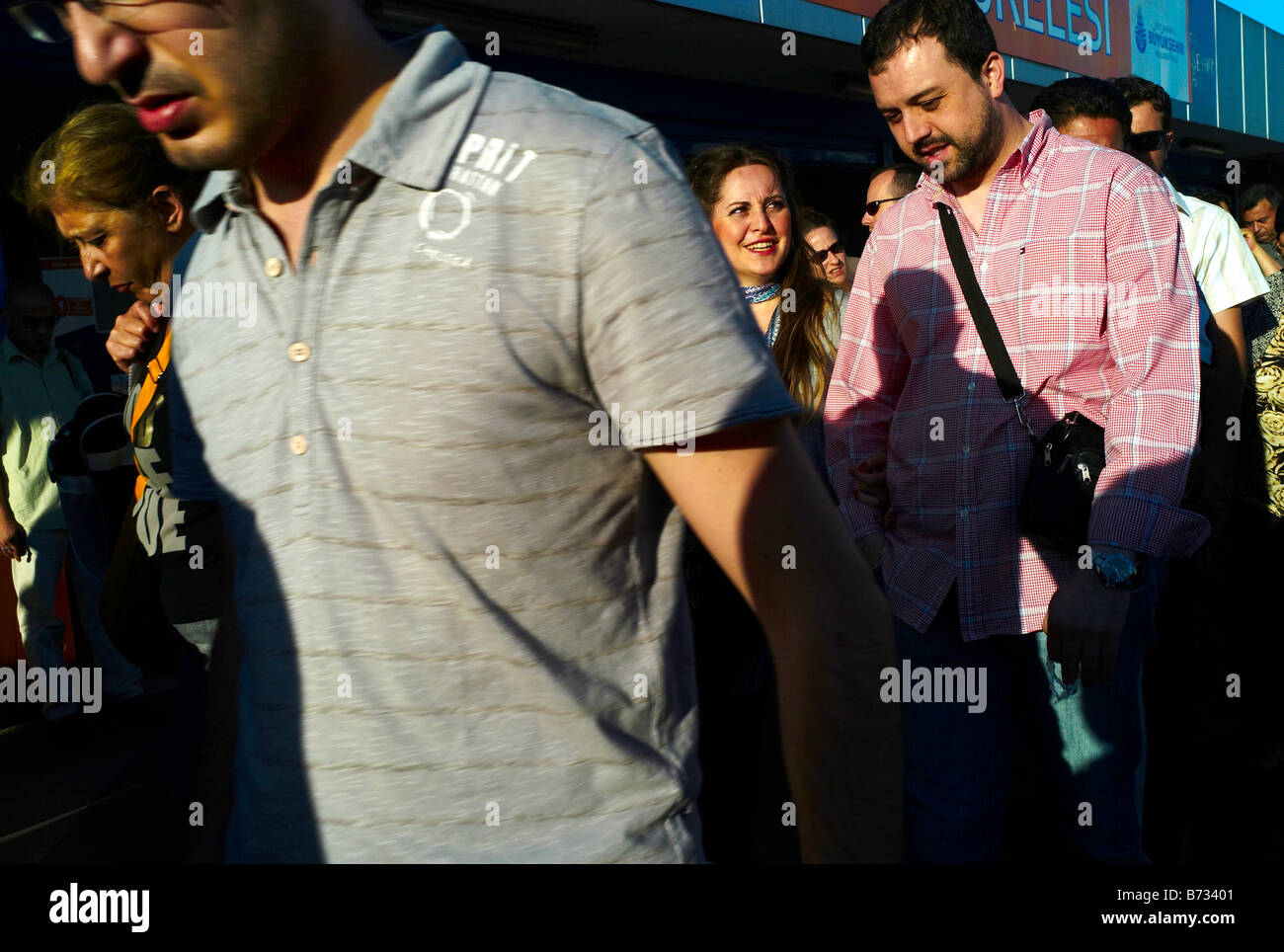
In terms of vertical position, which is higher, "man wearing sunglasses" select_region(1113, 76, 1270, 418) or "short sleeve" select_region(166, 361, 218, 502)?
"man wearing sunglasses" select_region(1113, 76, 1270, 418)

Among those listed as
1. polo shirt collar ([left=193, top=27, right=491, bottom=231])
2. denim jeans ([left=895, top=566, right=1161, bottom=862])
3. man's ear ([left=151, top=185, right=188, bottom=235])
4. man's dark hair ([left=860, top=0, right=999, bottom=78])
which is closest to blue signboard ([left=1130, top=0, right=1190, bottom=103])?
man's dark hair ([left=860, top=0, right=999, bottom=78])

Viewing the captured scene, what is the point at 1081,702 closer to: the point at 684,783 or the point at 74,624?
the point at 684,783

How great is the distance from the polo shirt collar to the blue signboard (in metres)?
12.1

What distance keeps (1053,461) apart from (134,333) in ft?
6.79

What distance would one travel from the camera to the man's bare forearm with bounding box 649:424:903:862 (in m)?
1.16

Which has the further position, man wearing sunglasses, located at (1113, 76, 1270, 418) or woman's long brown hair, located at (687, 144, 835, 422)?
man wearing sunglasses, located at (1113, 76, 1270, 418)

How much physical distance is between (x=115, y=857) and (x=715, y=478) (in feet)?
7.31

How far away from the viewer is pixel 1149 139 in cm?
450

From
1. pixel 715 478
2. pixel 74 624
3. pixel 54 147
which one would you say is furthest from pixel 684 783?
pixel 74 624

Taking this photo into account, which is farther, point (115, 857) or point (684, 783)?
point (115, 857)

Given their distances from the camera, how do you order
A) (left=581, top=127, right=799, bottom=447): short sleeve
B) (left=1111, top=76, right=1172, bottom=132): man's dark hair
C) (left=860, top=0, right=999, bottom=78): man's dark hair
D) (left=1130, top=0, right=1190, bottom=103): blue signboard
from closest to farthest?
1. (left=581, top=127, right=799, bottom=447): short sleeve
2. (left=860, top=0, right=999, bottom=78): man's dark hair
3. (left=1111, top=76, right=1172, bottom=132): man's dark hair
4. (left=1130, top=0, right=1190, bottom=103): blue signboard

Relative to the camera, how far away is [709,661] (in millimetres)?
3105

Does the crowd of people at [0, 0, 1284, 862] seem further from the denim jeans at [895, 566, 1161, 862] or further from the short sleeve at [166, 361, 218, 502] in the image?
the denim jeans at [895, 566, 1161, 862]
